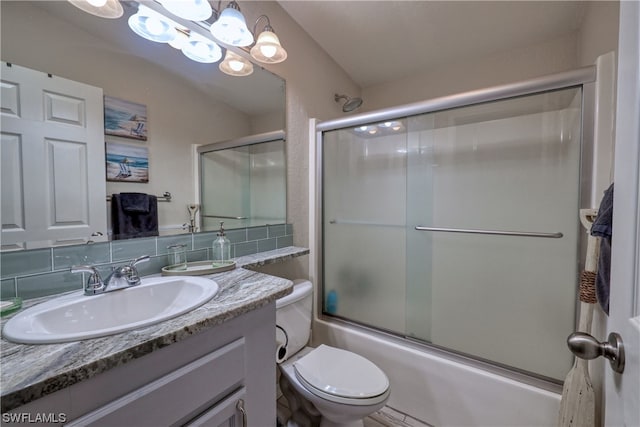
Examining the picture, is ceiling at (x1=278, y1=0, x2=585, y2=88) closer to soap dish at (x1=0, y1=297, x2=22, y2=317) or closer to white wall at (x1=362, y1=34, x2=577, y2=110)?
white wall at (x1=362, y1=34, x2=577, y2=110)

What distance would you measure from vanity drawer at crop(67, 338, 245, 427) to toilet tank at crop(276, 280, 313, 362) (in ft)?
1.77

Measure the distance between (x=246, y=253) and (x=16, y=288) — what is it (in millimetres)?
830

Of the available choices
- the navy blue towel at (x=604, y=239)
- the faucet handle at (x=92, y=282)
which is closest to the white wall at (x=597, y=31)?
the navy blue towel at (x=604, y=239)

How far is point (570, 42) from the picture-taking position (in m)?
1.69

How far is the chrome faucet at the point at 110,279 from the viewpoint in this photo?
801 millimetres

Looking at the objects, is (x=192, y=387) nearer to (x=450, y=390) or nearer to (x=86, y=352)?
(x=86, y=352)

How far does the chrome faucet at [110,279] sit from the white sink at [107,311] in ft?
0.07

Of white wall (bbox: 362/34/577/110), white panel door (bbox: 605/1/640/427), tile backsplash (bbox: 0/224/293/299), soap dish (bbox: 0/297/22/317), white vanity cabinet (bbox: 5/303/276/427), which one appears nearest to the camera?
white panel door (bbox: 605/1/640/427)

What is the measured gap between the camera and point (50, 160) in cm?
83

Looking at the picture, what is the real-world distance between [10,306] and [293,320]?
1016mm

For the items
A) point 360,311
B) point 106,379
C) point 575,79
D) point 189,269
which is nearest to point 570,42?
point 575,79

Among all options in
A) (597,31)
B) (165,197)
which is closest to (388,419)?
(165,197)

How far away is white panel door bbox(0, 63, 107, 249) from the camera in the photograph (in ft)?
2.50

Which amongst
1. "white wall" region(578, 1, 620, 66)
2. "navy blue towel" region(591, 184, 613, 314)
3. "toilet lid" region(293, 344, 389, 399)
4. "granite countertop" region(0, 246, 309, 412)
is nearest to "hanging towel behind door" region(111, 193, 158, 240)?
"granite countertop" region(0, 246, 309, 412)
